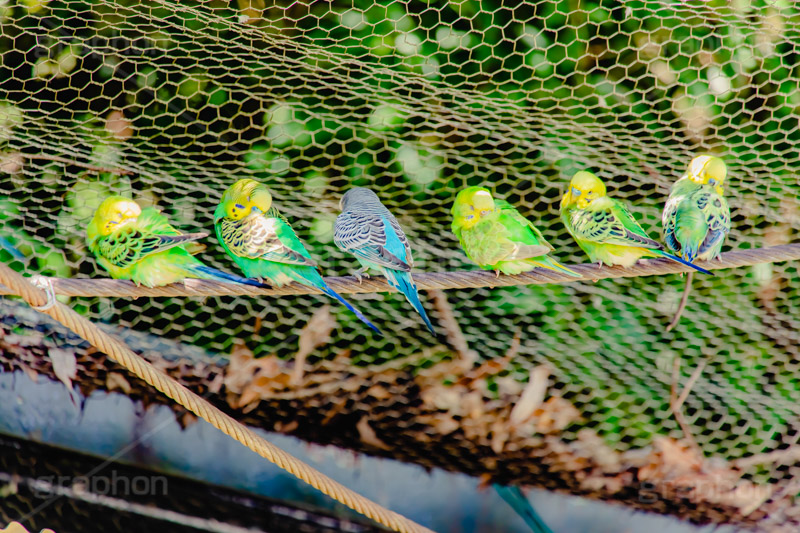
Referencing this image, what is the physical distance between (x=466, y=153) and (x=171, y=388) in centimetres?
112

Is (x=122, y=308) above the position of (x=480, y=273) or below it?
below

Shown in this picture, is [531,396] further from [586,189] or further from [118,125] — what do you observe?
[118,125]

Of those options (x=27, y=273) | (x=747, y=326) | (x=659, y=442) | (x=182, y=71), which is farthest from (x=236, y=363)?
(x=747, y=326)

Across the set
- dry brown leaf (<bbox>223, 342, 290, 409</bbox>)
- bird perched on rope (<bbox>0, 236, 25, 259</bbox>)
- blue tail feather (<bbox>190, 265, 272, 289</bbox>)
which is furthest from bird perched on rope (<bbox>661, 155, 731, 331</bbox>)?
bird perched on rope (<bbox>0, 236, 25, 259</bbox>)

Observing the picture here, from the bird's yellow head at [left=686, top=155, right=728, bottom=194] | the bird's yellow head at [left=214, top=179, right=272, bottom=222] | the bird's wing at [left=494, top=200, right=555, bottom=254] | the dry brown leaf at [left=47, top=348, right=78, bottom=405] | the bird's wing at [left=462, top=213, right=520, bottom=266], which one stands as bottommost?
the dry brown leaf at [left=47, top=348, right=78, bottom=405]

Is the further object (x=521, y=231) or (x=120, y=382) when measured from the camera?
(x=120, y=382)

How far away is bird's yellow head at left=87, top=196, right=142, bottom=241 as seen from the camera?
5.32 ft

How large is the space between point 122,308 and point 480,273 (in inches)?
52.2

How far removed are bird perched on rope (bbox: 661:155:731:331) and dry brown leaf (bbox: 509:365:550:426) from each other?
2.95ft

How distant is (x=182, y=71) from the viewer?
7.30ft

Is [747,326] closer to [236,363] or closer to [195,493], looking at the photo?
[236,363]

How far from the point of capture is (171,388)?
1517 millimetres

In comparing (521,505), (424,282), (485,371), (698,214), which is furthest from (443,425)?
(698,214)

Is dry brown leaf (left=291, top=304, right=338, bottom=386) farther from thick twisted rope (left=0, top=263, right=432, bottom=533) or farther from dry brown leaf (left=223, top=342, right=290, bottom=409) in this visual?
thick twisted rope (left=0, top=263, right=432, bottom=533)
